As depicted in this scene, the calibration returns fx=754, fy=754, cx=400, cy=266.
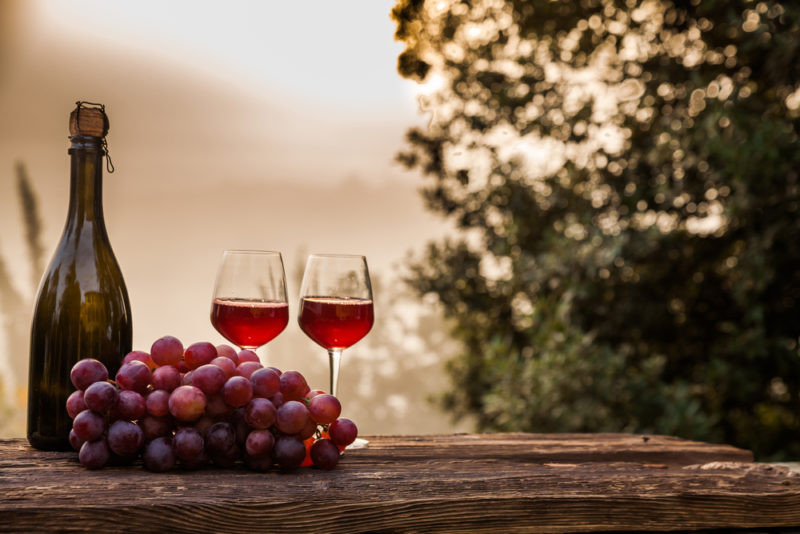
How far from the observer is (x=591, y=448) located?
1.51 meters

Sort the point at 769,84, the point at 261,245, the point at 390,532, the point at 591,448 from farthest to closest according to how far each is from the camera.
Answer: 1. the point at 261,245
2. the point at 769,84
3. the point at 591,448
4. the point at 390,532

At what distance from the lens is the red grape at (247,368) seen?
48.5 inches

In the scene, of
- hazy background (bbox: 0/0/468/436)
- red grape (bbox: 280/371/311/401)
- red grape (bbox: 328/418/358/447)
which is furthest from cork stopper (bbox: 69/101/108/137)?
hazy background (bbox: 0/0/468/436)

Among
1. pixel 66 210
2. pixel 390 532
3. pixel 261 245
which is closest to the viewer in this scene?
pixel 390 532

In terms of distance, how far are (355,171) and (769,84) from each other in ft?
8.38

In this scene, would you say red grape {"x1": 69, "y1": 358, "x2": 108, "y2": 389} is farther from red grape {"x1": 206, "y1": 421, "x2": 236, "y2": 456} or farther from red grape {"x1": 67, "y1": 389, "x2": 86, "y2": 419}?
red grape {"x1": 206, "y1": 421, "x2": 236, "y2": 456}

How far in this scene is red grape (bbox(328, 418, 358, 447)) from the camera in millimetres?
1217

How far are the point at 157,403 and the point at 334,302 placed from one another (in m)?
0.38

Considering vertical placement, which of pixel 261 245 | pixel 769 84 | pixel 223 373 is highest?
pixel 769 84

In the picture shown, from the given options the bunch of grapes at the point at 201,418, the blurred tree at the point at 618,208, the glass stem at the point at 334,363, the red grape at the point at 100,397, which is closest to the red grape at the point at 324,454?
the bunch of grapes at the point at 201,418

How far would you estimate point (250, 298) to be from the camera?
1388mm

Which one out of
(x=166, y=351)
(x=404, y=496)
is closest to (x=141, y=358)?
(x=166, y=351)

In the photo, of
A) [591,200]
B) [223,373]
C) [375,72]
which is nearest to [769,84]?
[591,200]

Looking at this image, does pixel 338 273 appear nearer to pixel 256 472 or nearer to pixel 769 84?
pixel 256 472
